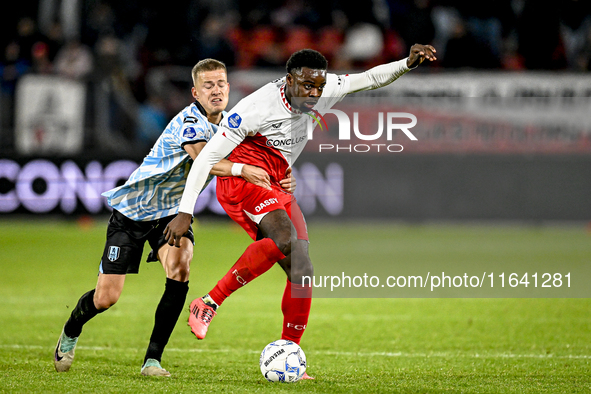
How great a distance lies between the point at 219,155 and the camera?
4.81m

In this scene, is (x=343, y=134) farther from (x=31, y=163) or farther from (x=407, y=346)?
(x=31, y=163)

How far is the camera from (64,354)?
5.08 meters

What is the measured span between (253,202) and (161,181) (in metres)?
0.62

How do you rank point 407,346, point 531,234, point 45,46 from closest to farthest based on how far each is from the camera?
point 407,346, point 531,234, point 45,46

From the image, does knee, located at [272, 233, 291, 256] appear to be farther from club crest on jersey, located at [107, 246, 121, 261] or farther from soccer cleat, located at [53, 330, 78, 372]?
soccer cleat, located at [53, 330, 78, 372]

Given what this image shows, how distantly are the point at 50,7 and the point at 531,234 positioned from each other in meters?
10.4

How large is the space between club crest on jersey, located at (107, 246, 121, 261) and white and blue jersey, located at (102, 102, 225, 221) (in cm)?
23

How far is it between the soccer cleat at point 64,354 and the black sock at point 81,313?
0.04m

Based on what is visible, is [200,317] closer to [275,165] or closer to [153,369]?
[153,369]

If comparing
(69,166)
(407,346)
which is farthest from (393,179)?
(407,346)

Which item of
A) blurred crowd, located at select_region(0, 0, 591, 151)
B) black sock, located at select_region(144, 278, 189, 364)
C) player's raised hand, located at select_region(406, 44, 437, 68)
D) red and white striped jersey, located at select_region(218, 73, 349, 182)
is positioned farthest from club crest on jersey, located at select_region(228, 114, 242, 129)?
blurred crowd, located at select_region(0, 0, 591, 151)

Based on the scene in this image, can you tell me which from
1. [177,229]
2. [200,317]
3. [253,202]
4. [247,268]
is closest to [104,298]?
[200,317]

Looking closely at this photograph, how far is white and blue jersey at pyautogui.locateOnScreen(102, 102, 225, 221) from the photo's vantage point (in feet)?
16.6

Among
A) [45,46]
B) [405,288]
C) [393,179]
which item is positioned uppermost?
[45,46]
